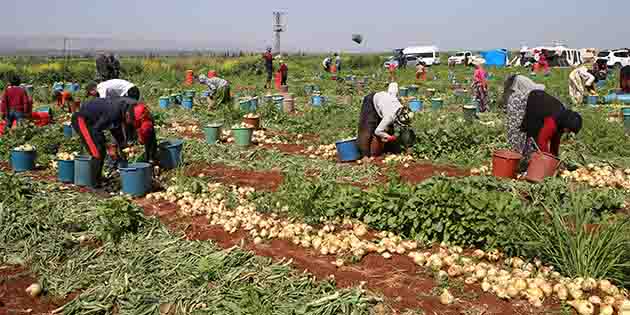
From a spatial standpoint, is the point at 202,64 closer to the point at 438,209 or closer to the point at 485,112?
the point at 485,112

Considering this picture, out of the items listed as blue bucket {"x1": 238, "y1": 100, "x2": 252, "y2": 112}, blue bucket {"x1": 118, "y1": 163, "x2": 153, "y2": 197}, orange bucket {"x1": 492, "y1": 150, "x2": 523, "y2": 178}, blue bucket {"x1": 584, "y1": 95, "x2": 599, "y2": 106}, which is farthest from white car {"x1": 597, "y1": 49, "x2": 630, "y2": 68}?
blue bucket {"x1": 118, "y1": 163, "x2": 153, "y2": 197}

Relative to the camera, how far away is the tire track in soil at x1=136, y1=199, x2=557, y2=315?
123 inches

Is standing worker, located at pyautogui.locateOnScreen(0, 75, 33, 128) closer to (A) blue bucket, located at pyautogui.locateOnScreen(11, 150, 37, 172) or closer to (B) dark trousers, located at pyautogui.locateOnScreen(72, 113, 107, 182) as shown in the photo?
(A) blue bucket, located at pyautogui.locateOnScreen(11, 150, 37, 172)

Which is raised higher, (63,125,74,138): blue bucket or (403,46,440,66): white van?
(403,46,440,66): white van

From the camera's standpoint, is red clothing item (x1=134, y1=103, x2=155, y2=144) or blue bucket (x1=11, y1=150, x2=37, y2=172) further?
blue bucket (x1=11, y1=150, x2=37, y2=172)

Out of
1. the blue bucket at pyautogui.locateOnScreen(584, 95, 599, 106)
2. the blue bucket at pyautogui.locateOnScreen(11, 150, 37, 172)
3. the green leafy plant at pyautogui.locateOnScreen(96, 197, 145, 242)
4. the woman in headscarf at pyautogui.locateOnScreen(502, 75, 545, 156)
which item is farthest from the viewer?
the blue bucket at pyautogui.locateOnScreen(584, 95, 599, 106)

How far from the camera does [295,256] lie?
13.0 feet

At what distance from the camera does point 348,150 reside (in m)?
6.95

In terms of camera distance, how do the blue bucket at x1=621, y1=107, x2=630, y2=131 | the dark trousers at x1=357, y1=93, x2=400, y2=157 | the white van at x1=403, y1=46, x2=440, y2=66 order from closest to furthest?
the dark trousers at x1=357, y1=93, x2=400, y2=157 → the blue bucket at x1=621, y1=107, x2=630, y2=131 → the white van at x1=403, y1=46, x2=440, y2=66

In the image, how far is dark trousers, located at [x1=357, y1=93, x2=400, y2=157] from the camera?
6848 millimetres

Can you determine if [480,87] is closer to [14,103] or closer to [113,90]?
[113,90]

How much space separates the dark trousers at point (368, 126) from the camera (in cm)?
685

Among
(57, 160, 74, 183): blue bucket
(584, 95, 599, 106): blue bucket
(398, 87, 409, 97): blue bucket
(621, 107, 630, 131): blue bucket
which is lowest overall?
(57, 160, 74, 183): blue bucket

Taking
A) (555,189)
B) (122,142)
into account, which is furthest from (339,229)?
(122,142)
